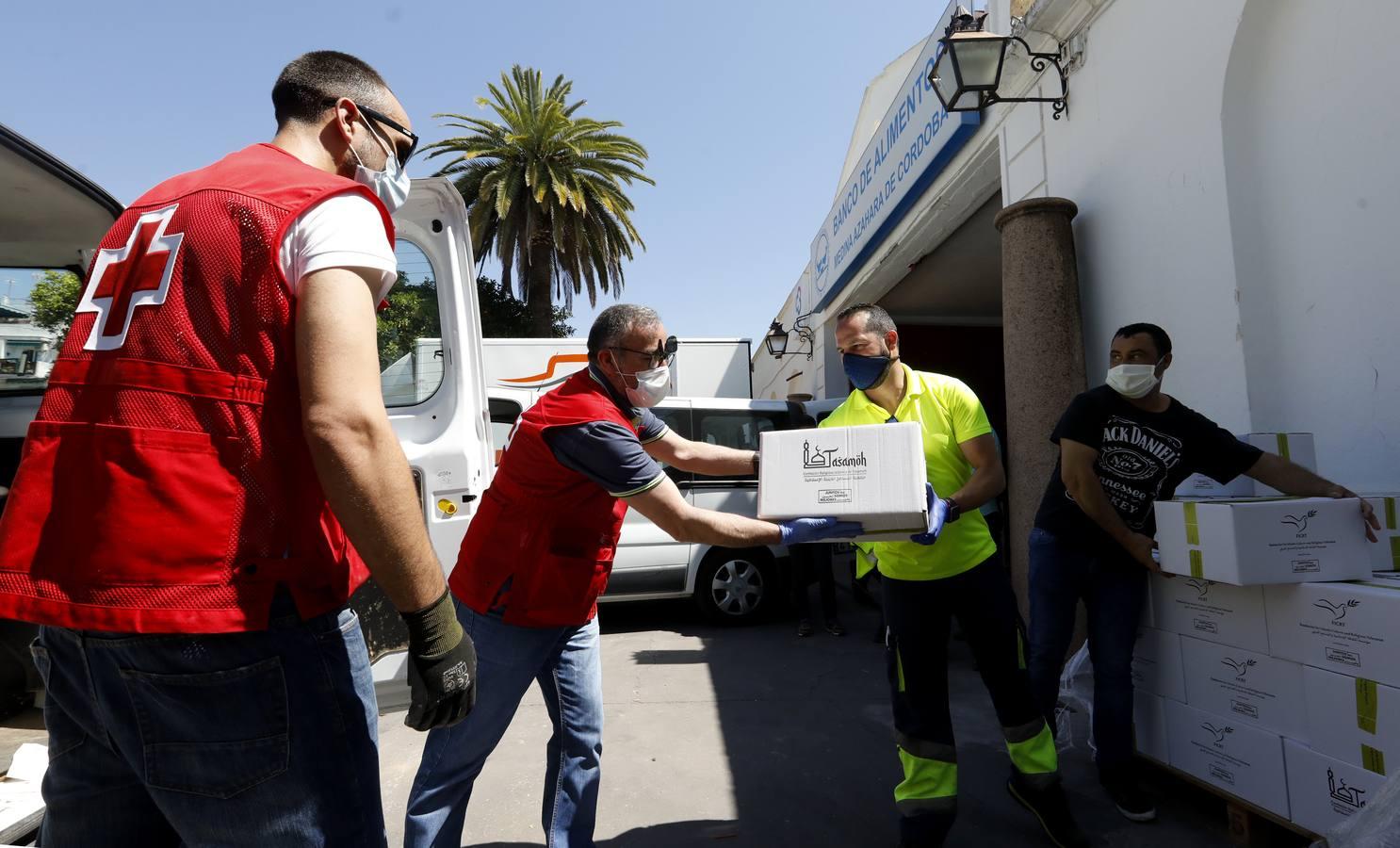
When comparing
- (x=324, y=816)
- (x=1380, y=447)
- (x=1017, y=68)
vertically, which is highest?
(x=1017, y=68)

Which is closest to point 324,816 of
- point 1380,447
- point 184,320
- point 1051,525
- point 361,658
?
point 361,658

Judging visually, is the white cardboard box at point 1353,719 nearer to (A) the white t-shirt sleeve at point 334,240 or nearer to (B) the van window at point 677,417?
(A) the white t-shirt sleeve at point 334,240

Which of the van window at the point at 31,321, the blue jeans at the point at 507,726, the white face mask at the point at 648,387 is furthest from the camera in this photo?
the van window at the point at 31,321

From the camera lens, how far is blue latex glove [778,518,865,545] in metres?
2.28

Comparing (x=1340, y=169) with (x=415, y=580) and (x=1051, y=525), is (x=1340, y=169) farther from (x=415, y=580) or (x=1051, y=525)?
(x=415, y=580)

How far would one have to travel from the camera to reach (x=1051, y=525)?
3281 millimetres

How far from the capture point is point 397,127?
158 cm

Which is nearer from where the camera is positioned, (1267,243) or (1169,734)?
(1169,734)

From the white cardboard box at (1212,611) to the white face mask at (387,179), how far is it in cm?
285

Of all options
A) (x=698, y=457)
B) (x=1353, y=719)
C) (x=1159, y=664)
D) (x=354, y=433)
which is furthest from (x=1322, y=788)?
(x=354, y=433)

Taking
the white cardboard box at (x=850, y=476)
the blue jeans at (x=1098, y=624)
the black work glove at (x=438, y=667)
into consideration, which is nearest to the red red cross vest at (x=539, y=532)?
the white cardboard box at (x=850, y=476)

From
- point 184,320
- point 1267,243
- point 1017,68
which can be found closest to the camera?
point 184,320

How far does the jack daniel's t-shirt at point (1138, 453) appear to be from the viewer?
9.83ft

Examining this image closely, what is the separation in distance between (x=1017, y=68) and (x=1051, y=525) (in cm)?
373
